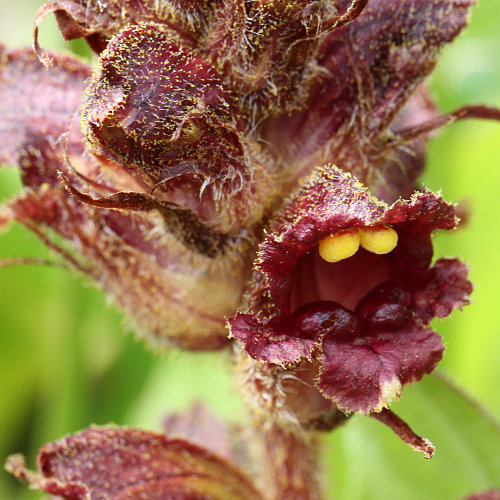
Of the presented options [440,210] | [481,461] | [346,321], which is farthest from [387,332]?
[481,461]

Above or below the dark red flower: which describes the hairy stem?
below

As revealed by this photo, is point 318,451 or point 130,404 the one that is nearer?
point 318,451

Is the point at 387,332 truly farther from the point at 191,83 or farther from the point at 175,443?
the point at 175,443

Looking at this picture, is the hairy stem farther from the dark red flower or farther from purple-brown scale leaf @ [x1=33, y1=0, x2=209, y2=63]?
purple-brown scale leaf @ [x1=33, y1=0, x2=209, y2=63]

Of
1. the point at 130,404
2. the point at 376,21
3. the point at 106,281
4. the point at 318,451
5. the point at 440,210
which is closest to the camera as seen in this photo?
the point at 440,210

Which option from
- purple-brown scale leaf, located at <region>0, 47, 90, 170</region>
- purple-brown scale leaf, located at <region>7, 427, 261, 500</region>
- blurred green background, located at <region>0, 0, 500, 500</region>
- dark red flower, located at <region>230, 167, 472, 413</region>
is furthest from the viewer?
blurred green background, located at <region>0, 0, 500, 500</region>

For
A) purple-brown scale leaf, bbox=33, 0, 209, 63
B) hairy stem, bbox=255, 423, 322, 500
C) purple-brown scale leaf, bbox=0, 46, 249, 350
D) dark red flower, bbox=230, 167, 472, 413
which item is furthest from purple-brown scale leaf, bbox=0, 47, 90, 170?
hairy stem, bbox=255, 423, 322, 500

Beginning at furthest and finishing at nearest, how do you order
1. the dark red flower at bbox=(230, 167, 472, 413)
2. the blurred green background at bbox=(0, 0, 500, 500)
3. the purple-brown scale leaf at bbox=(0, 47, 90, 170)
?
1. the blurred green background at bbox=(0, 0, 500, 500)
2. the purple-brown scale leaf at bbox=(0, 47, 90, 170)
3. the dark red flower at bbox=(230, 167, 472, 413)

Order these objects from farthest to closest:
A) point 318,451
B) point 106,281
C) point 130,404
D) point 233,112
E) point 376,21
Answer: point 130,404 → point 318,451 → point 106,281 → point 376,21 → point 233,112
